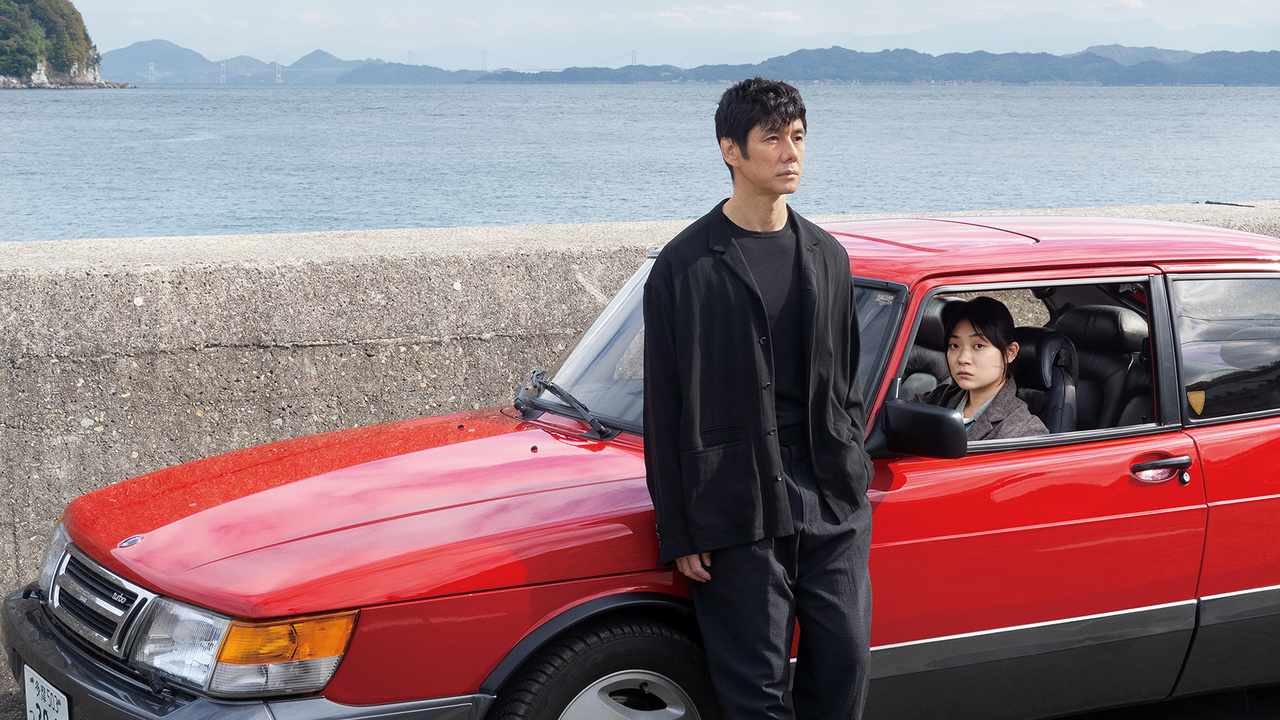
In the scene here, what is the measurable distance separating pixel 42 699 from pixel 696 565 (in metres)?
1.67

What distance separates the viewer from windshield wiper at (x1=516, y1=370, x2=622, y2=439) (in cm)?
331

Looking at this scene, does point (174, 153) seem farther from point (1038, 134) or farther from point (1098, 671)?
point (1098, 671)

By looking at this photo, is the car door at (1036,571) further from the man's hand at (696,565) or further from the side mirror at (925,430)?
the man's hand at (696,565)

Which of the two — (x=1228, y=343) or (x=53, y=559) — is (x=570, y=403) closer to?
(x=53, y=559)

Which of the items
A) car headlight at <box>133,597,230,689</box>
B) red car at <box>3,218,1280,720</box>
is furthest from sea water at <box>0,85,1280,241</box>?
car headlight at <box>133,597,230,689</box>

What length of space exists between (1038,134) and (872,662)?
8283 centimetres

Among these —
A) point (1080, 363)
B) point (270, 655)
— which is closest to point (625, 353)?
point (270, 655)

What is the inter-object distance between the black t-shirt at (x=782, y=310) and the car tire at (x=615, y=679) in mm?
632

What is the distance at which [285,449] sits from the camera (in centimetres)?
354

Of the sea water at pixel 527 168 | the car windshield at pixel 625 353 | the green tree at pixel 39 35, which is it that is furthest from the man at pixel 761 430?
the green tree at pixel 39 35

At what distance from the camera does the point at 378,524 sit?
273cm

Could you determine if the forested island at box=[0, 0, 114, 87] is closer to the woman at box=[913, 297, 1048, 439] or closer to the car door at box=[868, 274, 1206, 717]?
the woman at box=[913, 297, 1048, 439]

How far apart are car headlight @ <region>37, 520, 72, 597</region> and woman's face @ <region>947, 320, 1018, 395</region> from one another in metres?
2.67

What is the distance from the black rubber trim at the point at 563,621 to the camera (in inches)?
103
